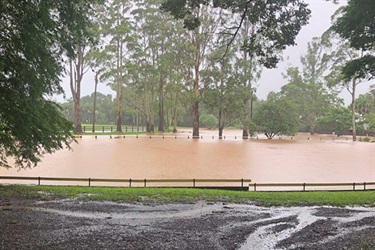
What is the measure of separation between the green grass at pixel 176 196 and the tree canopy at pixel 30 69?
1358 millimetres

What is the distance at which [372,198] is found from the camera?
909 cm

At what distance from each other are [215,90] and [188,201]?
27.1 metres

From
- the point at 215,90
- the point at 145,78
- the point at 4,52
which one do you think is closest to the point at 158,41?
the point at 145,78

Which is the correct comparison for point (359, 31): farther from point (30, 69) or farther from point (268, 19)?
point (30, 69)

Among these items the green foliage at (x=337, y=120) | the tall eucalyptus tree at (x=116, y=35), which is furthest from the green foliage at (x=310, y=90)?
the tall eucalyptus tree at (x=116, y=35)

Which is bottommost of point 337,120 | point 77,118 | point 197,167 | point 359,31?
point 197,167

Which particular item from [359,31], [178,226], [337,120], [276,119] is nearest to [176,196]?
[178,226]

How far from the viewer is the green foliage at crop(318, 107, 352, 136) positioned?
48.0 metres

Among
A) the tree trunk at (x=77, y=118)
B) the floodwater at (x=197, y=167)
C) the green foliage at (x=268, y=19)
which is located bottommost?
the floodwater at (x=197, y=167)

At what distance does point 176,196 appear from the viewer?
8875 millimetres

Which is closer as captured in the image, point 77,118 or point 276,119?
point 77,118

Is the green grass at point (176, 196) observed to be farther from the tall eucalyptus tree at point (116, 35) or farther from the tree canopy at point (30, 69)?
the tall eucalyptus tree at point (116, 35)

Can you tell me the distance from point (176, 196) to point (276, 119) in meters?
31.3

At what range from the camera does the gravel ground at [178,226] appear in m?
4.92
